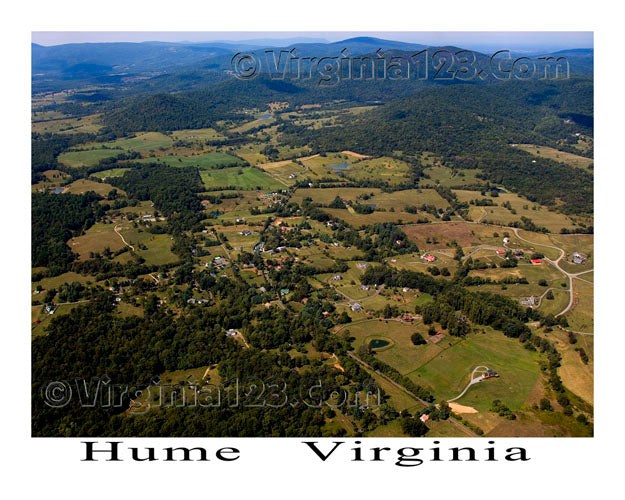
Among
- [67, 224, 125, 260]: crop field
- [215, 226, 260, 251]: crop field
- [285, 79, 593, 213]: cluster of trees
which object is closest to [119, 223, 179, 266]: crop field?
[67, 224, 125, 260]: crop field

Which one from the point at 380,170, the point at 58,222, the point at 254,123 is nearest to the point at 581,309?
the point at 380,170

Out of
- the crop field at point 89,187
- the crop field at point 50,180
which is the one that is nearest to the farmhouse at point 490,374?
the crop field at point 89,187

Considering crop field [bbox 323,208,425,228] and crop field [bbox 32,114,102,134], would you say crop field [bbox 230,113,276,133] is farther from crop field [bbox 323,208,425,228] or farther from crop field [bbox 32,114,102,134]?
crop field [bbox 323,208,425,228]

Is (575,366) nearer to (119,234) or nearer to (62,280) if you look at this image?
(62,280)

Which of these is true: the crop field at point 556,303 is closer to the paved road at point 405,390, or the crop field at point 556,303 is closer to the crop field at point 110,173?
the paved road at point 405,390

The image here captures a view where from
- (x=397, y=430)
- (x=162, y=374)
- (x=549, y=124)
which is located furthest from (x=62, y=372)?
(x=549, y=124)
